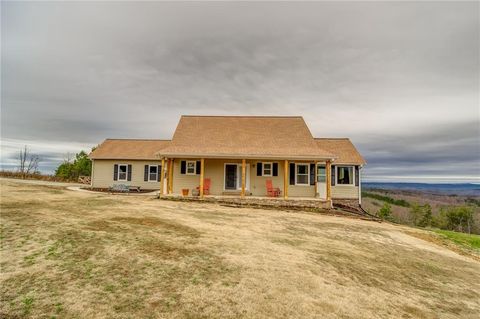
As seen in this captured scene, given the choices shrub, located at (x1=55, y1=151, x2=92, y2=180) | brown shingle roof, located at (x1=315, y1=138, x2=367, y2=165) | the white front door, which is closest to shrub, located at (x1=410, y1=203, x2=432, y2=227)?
brown shingle roof, located at (x1=315, y1=138, x2=367, y2=165)

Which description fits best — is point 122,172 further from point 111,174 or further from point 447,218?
point 447,218

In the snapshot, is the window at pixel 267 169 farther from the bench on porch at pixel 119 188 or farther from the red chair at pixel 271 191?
the bench on porch at pixel 119 188

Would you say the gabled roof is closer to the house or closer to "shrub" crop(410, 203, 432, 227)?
the house

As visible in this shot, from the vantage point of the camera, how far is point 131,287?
4773 millimetres

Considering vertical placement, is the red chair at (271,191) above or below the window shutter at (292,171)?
below

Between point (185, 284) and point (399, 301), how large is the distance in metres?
4.06

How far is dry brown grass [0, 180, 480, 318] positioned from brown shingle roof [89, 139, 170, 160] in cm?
1299

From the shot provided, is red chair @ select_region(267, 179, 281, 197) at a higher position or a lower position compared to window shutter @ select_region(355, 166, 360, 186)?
lower

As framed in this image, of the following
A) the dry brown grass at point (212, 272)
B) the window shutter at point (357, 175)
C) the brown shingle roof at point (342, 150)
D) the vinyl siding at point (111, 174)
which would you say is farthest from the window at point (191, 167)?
the window shutter at point (357, 175)

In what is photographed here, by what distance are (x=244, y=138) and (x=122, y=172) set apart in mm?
11227

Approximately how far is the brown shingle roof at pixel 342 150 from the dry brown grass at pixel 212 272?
10474 millimetres

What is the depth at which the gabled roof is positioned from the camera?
16500 millimetres

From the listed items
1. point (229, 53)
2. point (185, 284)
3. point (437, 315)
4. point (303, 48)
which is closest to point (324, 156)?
point (303, 48)

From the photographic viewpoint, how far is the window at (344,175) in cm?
2019
